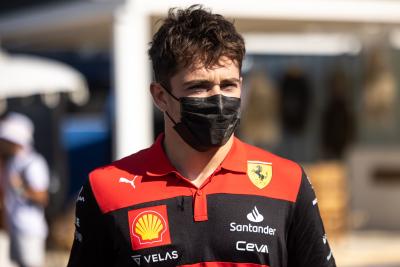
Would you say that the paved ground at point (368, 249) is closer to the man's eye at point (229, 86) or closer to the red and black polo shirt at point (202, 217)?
the red and black polo shirt at point (202, 217)

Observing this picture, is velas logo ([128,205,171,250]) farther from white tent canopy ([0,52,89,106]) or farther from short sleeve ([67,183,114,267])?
white tent canopy ([0,52,89,106])

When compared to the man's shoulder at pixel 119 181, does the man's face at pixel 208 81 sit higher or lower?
higher

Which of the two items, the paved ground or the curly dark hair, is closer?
the curly dark hair

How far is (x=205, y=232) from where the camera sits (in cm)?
282

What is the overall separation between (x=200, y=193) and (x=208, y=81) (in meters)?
0.33

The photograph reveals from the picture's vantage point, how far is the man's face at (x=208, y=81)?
2.83 metres

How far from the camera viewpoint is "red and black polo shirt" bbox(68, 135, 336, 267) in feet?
9.26

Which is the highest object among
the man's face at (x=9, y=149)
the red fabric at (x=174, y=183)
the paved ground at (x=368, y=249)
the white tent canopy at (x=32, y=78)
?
the red fabric at (x=174, y=183)

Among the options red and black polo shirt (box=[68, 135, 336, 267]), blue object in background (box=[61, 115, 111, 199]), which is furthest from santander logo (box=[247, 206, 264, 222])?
blue object in background (box=[61, 115, 111, 199])

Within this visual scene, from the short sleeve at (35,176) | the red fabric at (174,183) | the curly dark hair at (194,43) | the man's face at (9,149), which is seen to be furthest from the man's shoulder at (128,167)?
the man's face at (9,149)

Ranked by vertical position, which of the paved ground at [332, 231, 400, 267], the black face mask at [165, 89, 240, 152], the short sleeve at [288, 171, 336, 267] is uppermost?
the black face mask at [165, 89, 240, 152]

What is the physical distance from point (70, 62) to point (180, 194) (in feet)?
41.1

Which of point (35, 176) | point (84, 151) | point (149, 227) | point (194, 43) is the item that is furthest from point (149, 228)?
point (84, 151)

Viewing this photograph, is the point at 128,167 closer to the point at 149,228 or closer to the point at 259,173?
the point at 149,228
